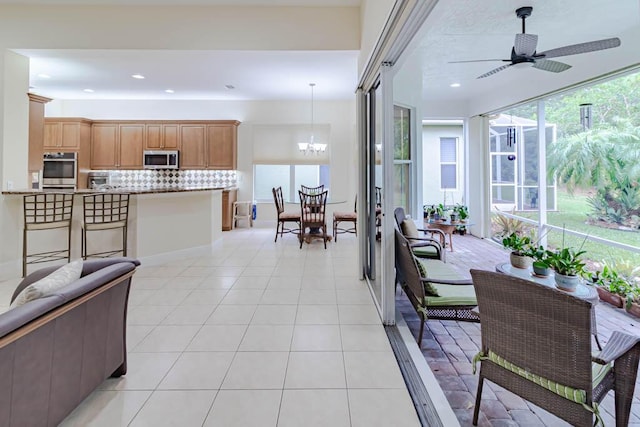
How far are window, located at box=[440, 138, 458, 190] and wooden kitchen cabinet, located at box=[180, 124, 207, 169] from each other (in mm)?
5872

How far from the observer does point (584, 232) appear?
441 cm

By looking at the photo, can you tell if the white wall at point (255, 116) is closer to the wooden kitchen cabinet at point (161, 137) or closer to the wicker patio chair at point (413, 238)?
the wooden kitchen cabinet at point (161, 137)

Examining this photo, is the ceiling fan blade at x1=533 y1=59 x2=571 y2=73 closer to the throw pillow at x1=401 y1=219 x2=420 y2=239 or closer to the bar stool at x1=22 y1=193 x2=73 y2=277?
the throw pillow at x1=401 y1=219 x2=420 y2=239

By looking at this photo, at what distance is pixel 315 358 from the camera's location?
2.12 metres

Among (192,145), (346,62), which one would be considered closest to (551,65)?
(346,62)

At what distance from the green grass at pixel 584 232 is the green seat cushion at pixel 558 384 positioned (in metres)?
3.01

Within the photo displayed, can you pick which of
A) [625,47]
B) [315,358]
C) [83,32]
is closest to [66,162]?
[83,32]

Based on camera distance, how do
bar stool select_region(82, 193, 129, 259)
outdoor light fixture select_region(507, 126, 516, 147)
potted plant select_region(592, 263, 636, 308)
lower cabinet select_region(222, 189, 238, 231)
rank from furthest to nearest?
1. lower cabinet select_region(222, 189, 238, 231)
2. outdoor light fixture select_region(507, 126, 516, 147)
3. bar stool select_region(82, 193, 129, 259)
4. potted plant select_region(592, 263, 636, 308)

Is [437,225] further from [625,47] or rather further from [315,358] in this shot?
[315,358]

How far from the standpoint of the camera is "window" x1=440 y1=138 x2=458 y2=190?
26.5ft

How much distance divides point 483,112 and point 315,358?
6020 millimetres

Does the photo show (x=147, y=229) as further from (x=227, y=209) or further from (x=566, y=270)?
(x=566, y=270)

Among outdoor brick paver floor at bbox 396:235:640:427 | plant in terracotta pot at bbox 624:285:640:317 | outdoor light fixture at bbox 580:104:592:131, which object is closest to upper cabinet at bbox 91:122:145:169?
outdoor brick paver floor at bbox 396:235:640:427

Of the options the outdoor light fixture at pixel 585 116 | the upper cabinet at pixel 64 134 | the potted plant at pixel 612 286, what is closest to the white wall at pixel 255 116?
the upper cabinet at pixel 64 134
